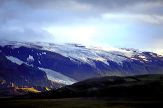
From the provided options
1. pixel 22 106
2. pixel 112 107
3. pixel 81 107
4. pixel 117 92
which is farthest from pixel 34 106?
pixel 117 92

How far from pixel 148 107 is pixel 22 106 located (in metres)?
45.4

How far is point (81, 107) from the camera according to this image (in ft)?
426

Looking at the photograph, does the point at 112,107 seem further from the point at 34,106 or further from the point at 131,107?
the point at 34,106

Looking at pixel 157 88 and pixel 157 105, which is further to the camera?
pixel 157 88

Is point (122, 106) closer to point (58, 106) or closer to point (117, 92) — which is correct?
point (58, 106)

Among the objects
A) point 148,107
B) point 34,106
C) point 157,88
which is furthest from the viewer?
point 157,88

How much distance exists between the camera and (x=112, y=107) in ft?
422

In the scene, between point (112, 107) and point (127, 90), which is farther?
point (127, 90)

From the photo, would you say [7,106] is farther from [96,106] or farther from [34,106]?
[96,106]

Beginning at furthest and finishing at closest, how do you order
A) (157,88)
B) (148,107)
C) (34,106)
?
(157,88)
(34,106)
(148,107)

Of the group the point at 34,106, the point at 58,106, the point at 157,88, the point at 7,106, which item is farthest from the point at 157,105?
the point at 157,88

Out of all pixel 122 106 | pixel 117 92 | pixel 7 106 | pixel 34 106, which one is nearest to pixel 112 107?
pixel 122 106

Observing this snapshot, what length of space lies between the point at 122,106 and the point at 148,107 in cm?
960

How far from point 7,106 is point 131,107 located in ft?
150
